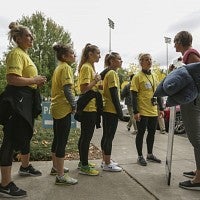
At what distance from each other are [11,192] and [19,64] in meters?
1.47

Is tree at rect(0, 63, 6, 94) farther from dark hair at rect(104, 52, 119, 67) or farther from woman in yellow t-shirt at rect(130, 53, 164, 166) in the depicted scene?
dark hair at rect(104, 52, 119, 67)

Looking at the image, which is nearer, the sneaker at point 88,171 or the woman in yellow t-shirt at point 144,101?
the sneaker at point 88,171

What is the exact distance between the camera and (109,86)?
4.96 metres

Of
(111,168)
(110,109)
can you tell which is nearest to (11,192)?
(111,168)

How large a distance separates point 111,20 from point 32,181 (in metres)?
32.8

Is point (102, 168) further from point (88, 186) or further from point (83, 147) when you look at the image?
point (88, 186)

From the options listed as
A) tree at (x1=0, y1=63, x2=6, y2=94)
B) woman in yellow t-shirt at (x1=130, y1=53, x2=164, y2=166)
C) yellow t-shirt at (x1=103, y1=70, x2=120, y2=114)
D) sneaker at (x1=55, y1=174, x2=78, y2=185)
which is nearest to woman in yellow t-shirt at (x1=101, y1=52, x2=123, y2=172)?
yellow t-shirt at (x1=103, y1=70, x2=120, y2=114)

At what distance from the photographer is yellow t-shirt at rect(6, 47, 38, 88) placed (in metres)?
3.75

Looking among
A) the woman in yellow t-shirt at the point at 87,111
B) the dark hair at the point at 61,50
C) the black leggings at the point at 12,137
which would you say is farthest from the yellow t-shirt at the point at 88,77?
the black leggings at the point at 12,137

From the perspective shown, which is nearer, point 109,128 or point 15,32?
point 15,32

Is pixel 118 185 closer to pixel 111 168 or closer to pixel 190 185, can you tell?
pixel 111 168

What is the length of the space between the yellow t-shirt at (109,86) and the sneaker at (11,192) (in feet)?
6.18

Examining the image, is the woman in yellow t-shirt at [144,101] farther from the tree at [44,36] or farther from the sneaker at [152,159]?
the tree at [44,36]

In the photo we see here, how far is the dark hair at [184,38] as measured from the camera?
4.35 metres
